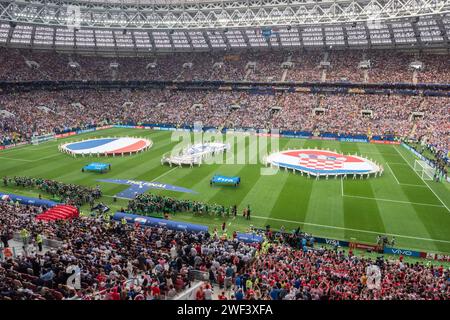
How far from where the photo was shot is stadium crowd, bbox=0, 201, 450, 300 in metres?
14.0

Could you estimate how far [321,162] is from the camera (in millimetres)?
44562

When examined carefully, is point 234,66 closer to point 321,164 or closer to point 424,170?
point 321,164

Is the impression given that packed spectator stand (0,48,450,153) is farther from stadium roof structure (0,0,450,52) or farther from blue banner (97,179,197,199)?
blue banner (97,179,197,199)

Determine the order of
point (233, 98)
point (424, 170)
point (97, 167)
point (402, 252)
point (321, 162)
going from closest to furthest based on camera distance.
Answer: point (402, 252)
point (97, 167)
point (424, 170)
point (321, 162)
point (233, 98)

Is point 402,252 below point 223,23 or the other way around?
below

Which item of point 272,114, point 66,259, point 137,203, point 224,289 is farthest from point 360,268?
point 272,114

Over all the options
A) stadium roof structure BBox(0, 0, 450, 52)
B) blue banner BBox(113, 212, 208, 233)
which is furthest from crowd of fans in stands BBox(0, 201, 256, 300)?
stadium roof structure BBox(0, 0, 450, 52)

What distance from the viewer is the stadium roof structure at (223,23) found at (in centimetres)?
5991

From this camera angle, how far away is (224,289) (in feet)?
53.6

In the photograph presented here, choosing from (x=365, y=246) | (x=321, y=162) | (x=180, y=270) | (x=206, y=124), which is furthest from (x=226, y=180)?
(x=206, y=124)

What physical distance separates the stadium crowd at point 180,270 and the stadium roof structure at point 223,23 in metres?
43.8

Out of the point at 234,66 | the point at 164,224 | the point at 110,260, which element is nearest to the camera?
the point at 110,260

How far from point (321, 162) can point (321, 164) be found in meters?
1.03
